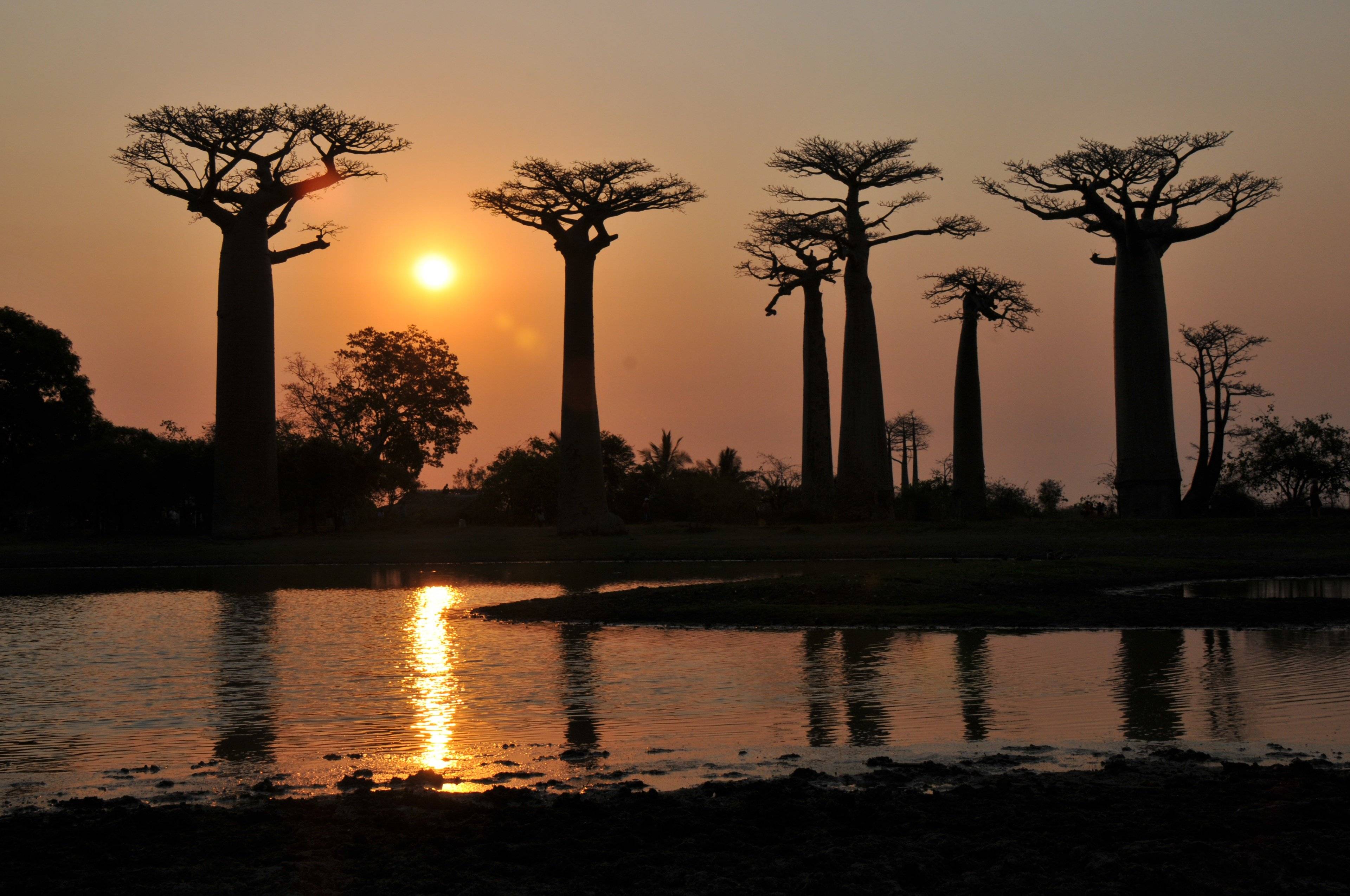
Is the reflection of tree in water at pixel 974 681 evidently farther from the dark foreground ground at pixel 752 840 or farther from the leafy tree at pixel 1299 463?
the leafy tree at pixel 1299 463

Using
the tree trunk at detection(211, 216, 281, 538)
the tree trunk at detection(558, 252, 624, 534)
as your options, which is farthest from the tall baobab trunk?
the tree trunk at detection(211, 216, 281, 538)

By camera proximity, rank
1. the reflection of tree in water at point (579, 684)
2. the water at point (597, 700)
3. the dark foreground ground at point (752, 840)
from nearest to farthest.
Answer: the dark foreground ground at point (752, 840) → the water at point (597, 700) → the reflection of tree in water at point (579, 684)

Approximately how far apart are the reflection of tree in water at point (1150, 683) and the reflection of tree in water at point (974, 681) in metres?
0.77

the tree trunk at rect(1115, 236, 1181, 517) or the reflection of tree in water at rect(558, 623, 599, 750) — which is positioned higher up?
the tree trunk at rect(1115, 236, 1181, 517)

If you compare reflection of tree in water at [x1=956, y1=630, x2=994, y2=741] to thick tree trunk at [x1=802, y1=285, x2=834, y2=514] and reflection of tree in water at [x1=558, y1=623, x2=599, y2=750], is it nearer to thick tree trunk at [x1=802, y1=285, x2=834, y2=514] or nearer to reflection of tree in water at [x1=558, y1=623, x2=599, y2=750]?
reflection of tree in water at [x1=558, y1=623, x2=599, y2=750]

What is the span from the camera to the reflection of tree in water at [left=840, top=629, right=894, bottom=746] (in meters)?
6.77

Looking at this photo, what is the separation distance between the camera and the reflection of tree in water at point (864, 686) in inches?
266

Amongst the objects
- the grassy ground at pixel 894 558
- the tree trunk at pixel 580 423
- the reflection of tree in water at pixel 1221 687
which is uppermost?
the tree trunk at pixel 580 423

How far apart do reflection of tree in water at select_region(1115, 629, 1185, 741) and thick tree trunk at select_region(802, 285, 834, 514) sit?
1269 inches

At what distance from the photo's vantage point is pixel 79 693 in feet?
28.1

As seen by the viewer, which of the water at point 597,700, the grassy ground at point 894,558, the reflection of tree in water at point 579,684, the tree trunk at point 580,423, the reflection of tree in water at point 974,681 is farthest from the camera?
the tree trunk at point 580,423

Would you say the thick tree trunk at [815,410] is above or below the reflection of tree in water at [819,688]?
above

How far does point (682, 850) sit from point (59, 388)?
161 ft

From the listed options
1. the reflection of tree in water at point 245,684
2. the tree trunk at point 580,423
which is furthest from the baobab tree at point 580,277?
the reflection of tree in water at point 245,684
